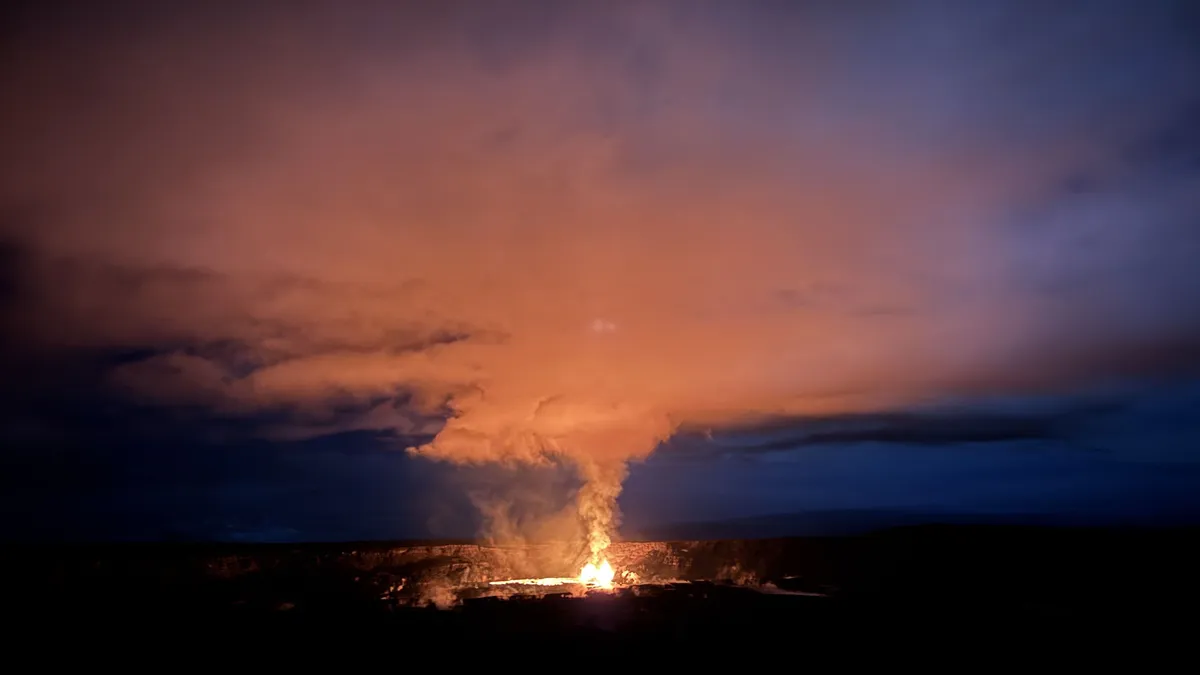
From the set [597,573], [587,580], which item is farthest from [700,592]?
[597,573]

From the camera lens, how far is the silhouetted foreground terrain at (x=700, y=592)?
121 ft

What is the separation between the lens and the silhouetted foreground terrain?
36.9 metres

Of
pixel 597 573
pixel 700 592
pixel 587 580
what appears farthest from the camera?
pixel 597 573

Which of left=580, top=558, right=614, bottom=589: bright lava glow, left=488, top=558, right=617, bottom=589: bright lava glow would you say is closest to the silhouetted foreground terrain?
left=488, top=558, right=617, bottom=589: bright lava glow

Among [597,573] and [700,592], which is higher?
[700,592]

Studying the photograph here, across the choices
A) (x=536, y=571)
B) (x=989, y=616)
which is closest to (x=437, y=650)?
(x=989, y=616)

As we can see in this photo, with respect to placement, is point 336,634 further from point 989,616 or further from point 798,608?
point 989,616

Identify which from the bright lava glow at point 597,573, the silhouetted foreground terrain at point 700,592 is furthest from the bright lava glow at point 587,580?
the silhouetted foreground terrain at point 700,592

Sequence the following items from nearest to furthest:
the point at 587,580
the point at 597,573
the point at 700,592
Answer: the point at 700,592
the point at 587,580
the point at 597,573

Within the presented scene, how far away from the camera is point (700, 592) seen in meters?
50.0

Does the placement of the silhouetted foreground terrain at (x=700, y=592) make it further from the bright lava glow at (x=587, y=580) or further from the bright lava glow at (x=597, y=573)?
the bright lava glow at (x=597, y=573)

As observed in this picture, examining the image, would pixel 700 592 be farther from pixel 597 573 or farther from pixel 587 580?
pixel 597 573

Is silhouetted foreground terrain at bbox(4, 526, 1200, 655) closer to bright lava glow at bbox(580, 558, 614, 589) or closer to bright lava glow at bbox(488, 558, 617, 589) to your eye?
bright lava glow at bbox(488, 558, 617, 589)

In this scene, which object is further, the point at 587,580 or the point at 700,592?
the point at 587,580
